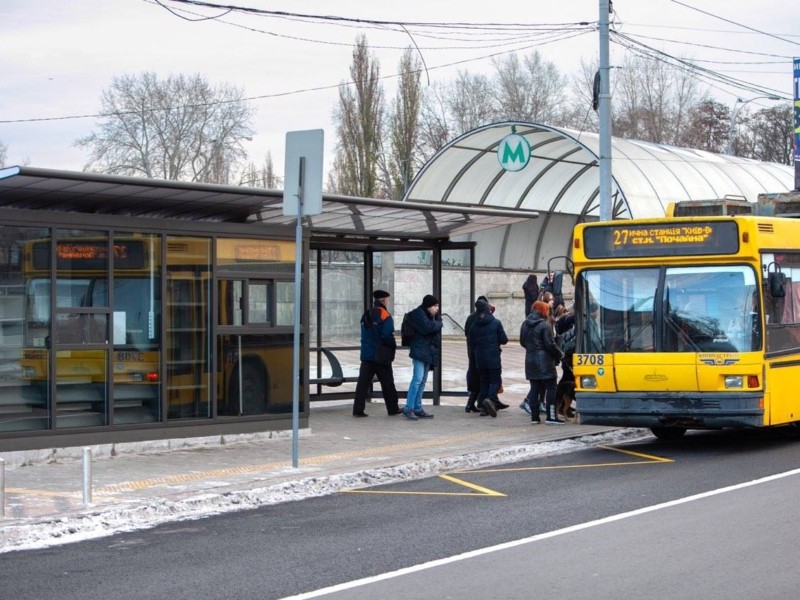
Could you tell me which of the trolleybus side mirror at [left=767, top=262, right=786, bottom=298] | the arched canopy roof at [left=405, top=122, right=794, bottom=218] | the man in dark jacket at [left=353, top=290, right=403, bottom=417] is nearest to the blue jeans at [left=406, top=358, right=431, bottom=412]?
the man in dark jacket at [left=353, top=290, right=403, bottom=417]

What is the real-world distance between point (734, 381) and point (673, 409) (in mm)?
718

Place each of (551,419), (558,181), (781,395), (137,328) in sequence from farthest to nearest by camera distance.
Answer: (558,181)
(551,419)
(781,395)
(137,328)

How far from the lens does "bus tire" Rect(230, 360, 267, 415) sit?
45.4 feet

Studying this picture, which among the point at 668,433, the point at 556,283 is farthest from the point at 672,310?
the point at 556,283

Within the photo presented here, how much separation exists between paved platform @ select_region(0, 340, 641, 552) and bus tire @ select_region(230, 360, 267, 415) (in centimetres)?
33

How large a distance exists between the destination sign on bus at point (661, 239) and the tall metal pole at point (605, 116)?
4916mm

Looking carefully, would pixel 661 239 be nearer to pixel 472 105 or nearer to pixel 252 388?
pixel 252 388

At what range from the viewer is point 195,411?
13469mm

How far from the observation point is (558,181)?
35312mm

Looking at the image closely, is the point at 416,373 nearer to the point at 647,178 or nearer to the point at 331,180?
the point at 647,178

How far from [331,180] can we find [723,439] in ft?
192

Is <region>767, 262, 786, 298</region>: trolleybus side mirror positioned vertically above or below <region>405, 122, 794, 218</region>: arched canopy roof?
below

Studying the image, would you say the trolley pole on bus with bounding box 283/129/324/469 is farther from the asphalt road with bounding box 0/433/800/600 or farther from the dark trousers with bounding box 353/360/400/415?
the dark trousers with bounding box 353/360/400/415

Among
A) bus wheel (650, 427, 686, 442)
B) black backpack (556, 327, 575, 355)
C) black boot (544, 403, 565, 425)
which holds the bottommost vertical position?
bus wheel (650, 427, 686, 442)
